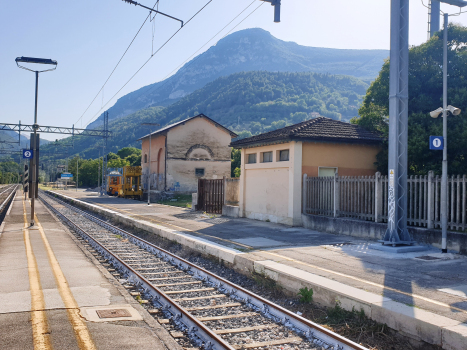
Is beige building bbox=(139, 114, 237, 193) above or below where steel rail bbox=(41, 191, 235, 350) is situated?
above

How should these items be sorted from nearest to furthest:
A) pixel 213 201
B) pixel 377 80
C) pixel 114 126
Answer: pixel 377 80, pixel 213 201, pixel 114 126

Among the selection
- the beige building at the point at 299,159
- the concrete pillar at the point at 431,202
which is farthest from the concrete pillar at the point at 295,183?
the concrete pillar at the point at 431,202

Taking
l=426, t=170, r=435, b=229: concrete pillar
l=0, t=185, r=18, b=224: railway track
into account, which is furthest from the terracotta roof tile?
l=0, t=185, r=18, b=224: railway track

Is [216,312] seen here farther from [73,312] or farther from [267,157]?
[267,157]

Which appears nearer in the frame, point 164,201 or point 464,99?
point 464,99

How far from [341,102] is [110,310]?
185 meters

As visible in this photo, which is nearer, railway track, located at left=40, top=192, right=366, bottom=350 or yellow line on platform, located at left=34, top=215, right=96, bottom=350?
yellow line on platform, located at left=34, top=215, right=96, bottom=350

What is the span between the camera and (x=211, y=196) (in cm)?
2455

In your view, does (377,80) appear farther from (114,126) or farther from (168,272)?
(114,126)

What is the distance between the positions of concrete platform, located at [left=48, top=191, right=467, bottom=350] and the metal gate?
28.2 feet

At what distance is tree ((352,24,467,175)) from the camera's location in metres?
15.2

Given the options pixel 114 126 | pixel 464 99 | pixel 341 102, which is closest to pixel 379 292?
pixel 464 99

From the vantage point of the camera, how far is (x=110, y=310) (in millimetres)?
6277

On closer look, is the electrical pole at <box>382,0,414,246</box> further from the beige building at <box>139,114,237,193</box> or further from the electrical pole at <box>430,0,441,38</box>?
the beige building at <box>139,114,237,193</box>
